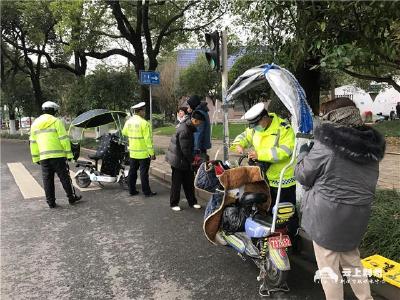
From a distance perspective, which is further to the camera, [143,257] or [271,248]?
[143,257]

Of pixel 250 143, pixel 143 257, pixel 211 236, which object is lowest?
pixel 143 257

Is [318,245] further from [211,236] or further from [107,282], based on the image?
[107,282]

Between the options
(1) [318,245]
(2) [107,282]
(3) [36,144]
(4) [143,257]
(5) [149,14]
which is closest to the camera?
(1) [318,245]

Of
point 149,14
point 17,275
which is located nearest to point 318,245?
point 17,275

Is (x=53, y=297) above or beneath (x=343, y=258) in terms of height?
beneath

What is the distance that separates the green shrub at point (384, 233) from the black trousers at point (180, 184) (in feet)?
9.67

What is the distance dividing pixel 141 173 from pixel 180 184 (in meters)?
1.14

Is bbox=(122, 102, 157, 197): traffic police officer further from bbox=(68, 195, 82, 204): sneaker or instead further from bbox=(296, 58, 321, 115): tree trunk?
bbox=(296, 58, 321, 115): tree trunk

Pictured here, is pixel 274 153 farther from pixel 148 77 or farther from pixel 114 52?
pixel 114 52

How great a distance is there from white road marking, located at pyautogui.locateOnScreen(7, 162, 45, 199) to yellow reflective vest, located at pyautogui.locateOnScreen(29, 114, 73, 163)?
1.52 meters

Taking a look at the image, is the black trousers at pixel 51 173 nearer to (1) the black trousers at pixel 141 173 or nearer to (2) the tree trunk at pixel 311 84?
(1) the black trousers at pixel 141 173

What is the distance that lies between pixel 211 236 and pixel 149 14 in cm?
1434

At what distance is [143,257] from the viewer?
4.65m

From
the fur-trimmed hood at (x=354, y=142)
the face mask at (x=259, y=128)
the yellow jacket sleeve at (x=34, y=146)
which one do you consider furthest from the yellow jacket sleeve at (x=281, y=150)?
the yellow jacket sleeve at (x=34, y=146)
